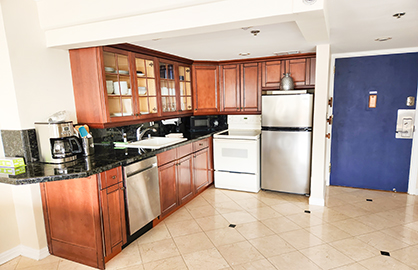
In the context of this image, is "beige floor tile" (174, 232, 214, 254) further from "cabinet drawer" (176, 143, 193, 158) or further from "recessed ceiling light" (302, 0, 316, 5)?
"recessed ceiling light" (302, 0, 316, 5)

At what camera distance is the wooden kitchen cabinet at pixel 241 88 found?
4.15m

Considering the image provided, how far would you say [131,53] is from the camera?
9.82 feet

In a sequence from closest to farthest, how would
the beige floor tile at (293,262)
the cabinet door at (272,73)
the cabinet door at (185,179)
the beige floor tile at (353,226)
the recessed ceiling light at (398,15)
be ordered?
the recessed ceiling light at (398,15)
the beige floor tile at (293,262)
the beige floor tile at (353,226)
the cabinet door at (185,179)
the cabinet door at (272,73)

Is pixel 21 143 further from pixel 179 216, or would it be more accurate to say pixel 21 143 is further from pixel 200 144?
pixel 200 144

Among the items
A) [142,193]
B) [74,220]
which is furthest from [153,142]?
[74,220]

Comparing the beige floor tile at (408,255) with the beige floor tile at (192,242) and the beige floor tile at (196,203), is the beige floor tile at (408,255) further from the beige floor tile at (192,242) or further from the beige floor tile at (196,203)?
the beige floor tile at (196,203)

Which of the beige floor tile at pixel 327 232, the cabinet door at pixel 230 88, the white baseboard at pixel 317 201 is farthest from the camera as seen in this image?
the cabinet door at pixel 230 88

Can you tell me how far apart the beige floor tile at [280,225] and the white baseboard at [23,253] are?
2.31 m

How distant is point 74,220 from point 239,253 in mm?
1543

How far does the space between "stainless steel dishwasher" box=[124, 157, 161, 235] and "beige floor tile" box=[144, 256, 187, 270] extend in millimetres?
410

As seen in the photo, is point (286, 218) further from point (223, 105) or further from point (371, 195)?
point (223, 105)

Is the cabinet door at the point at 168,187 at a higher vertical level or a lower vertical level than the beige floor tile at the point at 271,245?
higher

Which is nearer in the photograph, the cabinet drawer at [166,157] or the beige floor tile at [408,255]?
the beige floor tile at [408,255]

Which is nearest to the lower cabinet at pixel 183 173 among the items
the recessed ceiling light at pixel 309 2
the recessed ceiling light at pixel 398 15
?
the recessed ceiling light at pixel 309 2
